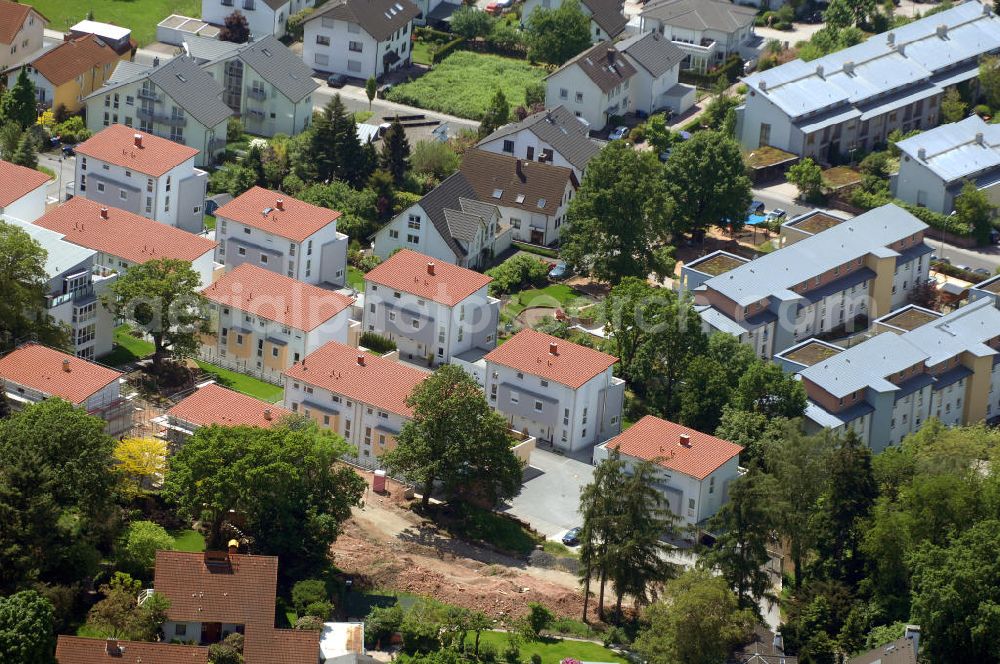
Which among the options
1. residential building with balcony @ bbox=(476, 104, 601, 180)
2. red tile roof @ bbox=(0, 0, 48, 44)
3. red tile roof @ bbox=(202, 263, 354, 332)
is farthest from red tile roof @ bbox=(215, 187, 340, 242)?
red tile roof @ bbox=(0, 0, 48, 44)

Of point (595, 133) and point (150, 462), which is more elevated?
point (595, 133)

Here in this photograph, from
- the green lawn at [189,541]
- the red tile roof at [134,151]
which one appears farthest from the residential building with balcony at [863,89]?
the green lawn at [189,541]

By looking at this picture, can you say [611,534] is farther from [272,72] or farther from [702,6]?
[702,6]

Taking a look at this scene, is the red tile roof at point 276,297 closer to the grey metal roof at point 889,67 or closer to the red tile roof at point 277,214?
the red tile roof at point 277,214

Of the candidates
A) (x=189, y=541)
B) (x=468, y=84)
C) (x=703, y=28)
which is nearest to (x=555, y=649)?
(x=189, y=541)

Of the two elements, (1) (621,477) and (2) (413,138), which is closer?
(1) (621,477)

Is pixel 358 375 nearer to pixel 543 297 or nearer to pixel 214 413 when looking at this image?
pixel 214 413

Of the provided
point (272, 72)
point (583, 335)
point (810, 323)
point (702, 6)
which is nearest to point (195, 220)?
point (272, 72)
